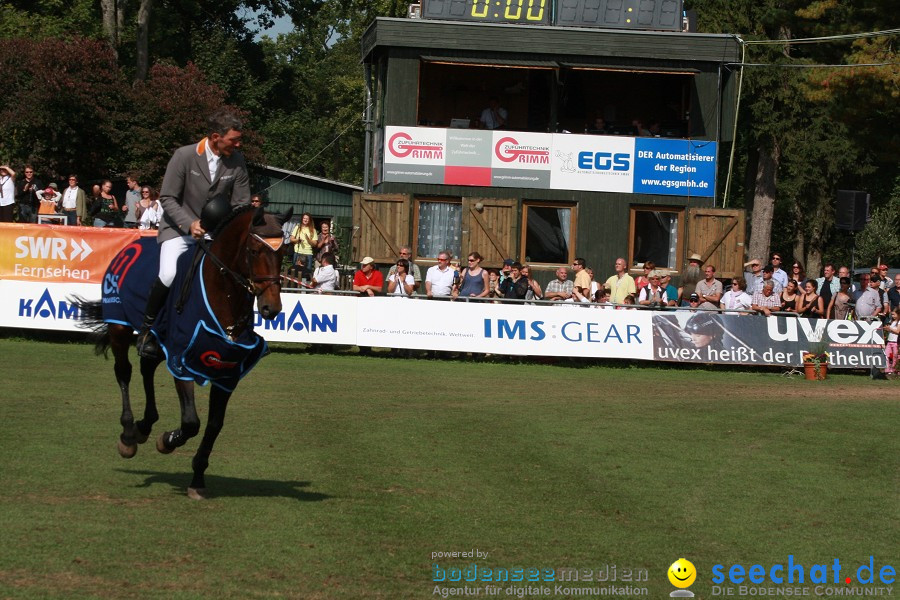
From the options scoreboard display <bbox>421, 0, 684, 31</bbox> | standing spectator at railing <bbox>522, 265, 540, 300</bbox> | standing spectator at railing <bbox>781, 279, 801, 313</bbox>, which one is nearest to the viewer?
standing spectator at railing <bbox>522, 265, 540, 300</bbox>

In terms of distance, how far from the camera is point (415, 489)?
1036 cm

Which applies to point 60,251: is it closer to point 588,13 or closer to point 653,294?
point 653,294

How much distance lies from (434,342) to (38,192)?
10.9 meters

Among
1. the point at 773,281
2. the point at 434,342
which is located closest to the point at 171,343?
the point at 434,342

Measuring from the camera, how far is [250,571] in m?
7.37

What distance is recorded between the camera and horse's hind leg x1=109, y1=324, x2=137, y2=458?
10.6 m

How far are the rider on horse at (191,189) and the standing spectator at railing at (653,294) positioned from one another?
659 inches

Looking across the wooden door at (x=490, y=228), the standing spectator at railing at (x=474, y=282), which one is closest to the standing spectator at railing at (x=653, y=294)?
the standing spectator at railing at (x=474, y=282)

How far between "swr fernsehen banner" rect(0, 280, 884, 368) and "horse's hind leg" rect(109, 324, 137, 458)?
12.9 metres

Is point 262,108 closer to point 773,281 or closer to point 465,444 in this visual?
point 773,281

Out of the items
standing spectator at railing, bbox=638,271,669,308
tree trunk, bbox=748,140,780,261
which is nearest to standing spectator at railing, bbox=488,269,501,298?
standing spectator at railing, bbox=638,271,669,308

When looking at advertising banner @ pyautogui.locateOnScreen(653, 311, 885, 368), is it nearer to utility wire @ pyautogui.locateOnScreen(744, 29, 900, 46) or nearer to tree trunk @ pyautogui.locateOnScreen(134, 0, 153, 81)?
utility wire @ pyautogui.locateOnScreen(744, 29, 900, 46)

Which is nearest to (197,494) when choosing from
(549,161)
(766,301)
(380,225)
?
(766,301)

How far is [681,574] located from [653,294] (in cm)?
1897
